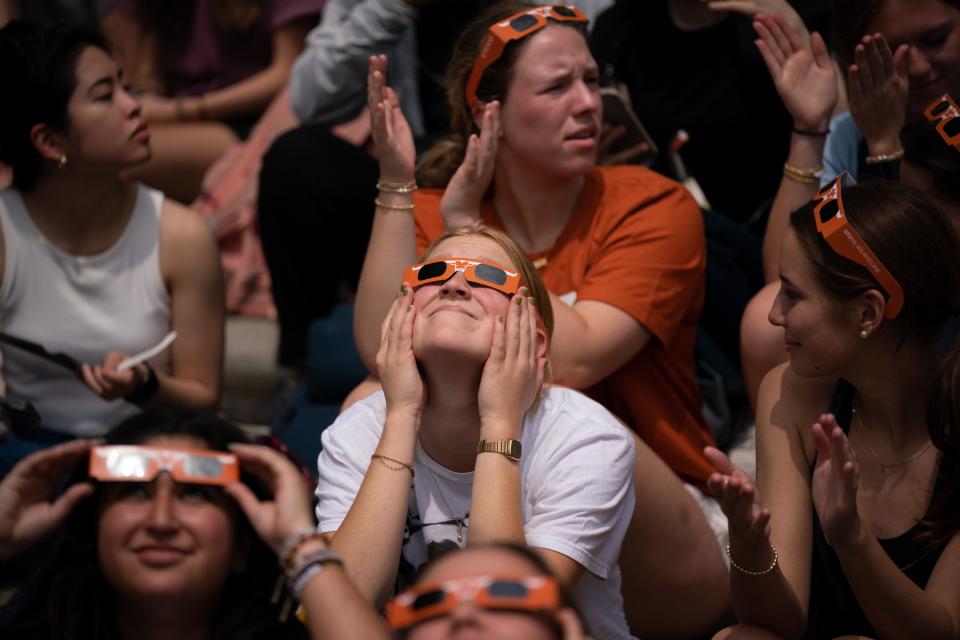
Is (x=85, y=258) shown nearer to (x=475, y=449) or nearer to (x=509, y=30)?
(x=509, y=30)

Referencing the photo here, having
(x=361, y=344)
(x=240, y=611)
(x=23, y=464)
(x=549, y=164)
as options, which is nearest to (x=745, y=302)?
(x=549, y=164)

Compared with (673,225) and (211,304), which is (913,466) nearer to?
(673,225)

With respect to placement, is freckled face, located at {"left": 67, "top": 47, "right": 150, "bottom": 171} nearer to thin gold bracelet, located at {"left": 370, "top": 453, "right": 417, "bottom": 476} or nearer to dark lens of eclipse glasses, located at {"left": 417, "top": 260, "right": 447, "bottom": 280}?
dark lens of eclipse glasses, located at {"left": 417, "top": 260, "right": 447, "bottom": 280}

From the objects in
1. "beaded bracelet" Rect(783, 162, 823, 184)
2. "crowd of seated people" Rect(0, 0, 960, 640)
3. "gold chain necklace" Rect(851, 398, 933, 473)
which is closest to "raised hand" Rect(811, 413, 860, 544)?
"crowd of seated people" Rect(0, 0, 960, 640)

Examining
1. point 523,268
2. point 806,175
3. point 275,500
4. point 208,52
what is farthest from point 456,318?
point 208,52

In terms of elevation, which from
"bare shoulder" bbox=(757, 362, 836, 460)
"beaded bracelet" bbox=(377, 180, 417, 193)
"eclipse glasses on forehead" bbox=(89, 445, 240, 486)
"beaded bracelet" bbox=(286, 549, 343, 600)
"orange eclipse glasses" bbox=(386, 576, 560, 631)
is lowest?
"bare shoulder" bbox=(757, 362, 836, 460)

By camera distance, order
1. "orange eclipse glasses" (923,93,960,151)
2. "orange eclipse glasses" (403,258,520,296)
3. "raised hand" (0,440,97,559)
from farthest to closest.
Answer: "orange eclipse glasses" (923,93,960,151)
"orange eclipse glasses" (403,258,520,296)
"raised hand" (0,440,97,559)

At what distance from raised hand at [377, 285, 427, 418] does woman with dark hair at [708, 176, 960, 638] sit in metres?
0.57

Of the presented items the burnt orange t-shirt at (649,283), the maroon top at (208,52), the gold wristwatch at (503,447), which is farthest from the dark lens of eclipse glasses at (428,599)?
the maroon top at (208,52)

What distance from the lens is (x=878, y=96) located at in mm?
3027

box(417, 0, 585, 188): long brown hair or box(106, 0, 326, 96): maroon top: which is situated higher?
box(417, 0, 585, 188): long brown hair

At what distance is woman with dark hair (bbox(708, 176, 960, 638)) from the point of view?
2.33m

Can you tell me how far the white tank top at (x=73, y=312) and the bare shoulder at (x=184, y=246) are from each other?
0.03 m

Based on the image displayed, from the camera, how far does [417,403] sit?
2471 mm
